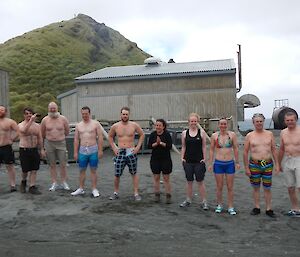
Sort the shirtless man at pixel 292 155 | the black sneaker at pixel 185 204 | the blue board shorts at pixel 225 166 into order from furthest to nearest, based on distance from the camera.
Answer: the black sneaker at pixel 185 204 → the blue board shorts at pixel 225 166 → the shirtless man at pixel 292 155

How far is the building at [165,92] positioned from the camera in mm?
23500

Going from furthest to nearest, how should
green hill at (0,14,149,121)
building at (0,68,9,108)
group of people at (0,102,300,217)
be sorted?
1. green hill at (0,14,149,121)
2. building at (0,68,9,108)
3. group of people at (0,102,300,217)

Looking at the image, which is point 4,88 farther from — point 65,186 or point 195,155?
point 195,155

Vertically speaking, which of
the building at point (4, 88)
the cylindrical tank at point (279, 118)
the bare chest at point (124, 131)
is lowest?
the bare chest at point (124, 131)

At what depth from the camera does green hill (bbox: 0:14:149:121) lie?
143ft

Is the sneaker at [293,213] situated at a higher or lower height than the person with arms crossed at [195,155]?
lower

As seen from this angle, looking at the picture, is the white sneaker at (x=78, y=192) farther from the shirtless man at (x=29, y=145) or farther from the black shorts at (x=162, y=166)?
the black shorts at (x=162, y=166)

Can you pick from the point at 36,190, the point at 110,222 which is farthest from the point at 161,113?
the point at 110,222

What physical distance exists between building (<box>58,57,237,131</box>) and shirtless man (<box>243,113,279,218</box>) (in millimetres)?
17190

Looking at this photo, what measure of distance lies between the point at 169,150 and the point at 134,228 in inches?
71.9

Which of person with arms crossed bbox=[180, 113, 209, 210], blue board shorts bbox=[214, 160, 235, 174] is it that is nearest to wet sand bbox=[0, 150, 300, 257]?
person with arms crossed bbox=[180, 113, 209, 210]

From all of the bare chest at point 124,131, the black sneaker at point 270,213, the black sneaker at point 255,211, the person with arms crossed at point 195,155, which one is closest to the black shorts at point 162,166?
the person with arms crossed at point 195,155

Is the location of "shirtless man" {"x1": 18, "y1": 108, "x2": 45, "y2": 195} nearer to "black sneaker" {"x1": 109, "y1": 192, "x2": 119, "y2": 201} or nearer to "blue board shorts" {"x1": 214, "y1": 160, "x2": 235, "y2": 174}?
"black sneaker" {"x1": 109, "y1": 192, "x2": 119, "y2": 201}

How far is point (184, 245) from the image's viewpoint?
4.65 metres
